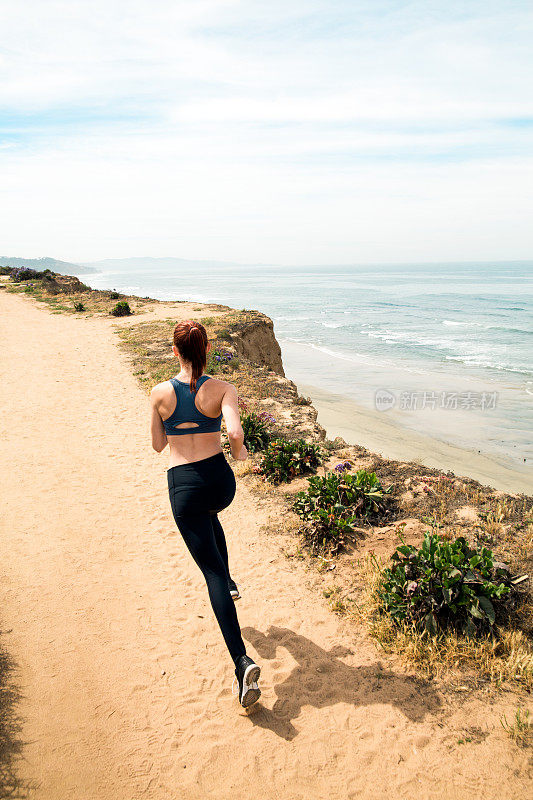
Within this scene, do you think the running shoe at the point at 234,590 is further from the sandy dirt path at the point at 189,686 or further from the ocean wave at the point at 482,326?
the ocean wave at the point at 482,326

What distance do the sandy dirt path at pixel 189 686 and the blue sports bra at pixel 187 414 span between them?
7.23 feet

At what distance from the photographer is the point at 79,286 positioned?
3991cm

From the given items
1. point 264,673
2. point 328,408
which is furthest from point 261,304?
point 264,673

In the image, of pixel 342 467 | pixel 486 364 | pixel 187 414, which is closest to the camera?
pixel 187 414

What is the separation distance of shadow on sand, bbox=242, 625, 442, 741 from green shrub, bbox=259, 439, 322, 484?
3609mm

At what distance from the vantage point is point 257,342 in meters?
21.2

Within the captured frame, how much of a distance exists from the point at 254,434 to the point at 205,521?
5.64 m

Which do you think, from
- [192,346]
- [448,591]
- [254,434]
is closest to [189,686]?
[448,591]

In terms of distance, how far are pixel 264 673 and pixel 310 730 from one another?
0.66m

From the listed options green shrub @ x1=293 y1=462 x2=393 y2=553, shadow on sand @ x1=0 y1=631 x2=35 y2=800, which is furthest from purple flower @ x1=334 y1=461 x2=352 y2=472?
shadow on sand @ x1=0 y1=631 x2=35 y2=800

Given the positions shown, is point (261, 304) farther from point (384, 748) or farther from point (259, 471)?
point (384, 748)

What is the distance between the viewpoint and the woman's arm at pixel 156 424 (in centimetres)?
343
